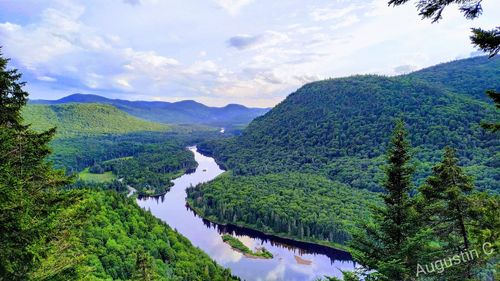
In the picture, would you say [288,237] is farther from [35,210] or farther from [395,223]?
[35,210]

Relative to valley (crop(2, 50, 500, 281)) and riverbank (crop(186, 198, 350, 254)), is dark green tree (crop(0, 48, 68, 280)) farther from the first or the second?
riverbank (crop(186, 198, 350, 254))

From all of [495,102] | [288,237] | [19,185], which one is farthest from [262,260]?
[495,102]

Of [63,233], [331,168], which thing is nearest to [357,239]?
[63,233]

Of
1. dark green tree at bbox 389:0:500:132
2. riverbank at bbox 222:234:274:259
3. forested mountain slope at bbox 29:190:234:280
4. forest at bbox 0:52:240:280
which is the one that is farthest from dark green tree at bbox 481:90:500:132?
riverbank at bbox 222:234:274:259

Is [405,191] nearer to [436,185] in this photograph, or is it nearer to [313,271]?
[436,185]

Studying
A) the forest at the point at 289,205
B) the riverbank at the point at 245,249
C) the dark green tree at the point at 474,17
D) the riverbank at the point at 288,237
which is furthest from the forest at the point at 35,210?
the forest at the point at 289,205
